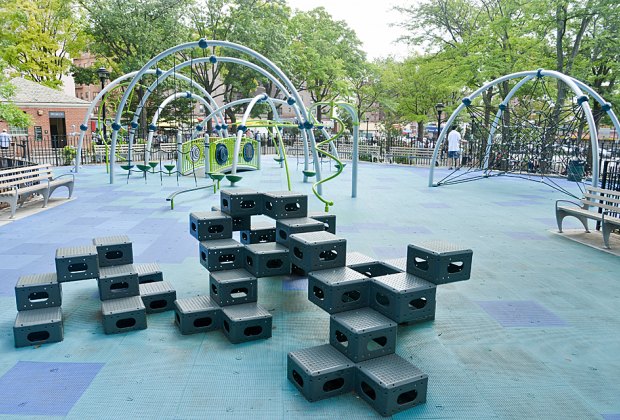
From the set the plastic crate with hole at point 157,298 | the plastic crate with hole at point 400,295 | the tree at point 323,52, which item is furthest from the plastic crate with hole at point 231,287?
the tree at point 323,52

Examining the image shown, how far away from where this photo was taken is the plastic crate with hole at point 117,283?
6.01 meters

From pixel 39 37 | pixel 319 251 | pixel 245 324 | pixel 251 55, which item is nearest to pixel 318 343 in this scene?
pixel 245 324

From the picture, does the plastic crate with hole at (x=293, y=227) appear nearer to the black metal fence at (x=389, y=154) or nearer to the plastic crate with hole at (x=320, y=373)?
the plastic crate with hole at (x=320, y=373)

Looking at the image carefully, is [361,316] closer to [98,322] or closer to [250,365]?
[250,365]

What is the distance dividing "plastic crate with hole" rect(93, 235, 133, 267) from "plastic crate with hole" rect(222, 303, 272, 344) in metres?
1.88

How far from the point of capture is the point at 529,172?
24.5 m

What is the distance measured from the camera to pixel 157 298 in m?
6.28

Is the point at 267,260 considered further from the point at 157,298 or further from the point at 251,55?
the point at 251,55

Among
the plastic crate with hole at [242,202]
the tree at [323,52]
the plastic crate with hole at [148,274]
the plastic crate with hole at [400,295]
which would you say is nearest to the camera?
the plastic crate with hole at [400,295]

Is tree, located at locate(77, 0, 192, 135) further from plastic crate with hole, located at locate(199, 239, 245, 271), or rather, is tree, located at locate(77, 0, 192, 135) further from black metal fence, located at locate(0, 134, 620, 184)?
plastic crate with hole, located at locate(199, 239, 245, 271)

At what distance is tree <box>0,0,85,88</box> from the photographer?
1567 inches

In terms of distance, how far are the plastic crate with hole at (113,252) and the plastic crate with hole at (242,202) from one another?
4.83 feet

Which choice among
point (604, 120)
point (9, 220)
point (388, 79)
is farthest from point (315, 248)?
point (388, 79)

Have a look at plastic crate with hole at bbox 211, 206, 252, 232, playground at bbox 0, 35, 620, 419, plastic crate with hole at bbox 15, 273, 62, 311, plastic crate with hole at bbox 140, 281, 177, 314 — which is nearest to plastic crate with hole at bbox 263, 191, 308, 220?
playground at bbox 0, 35, 620, 419
